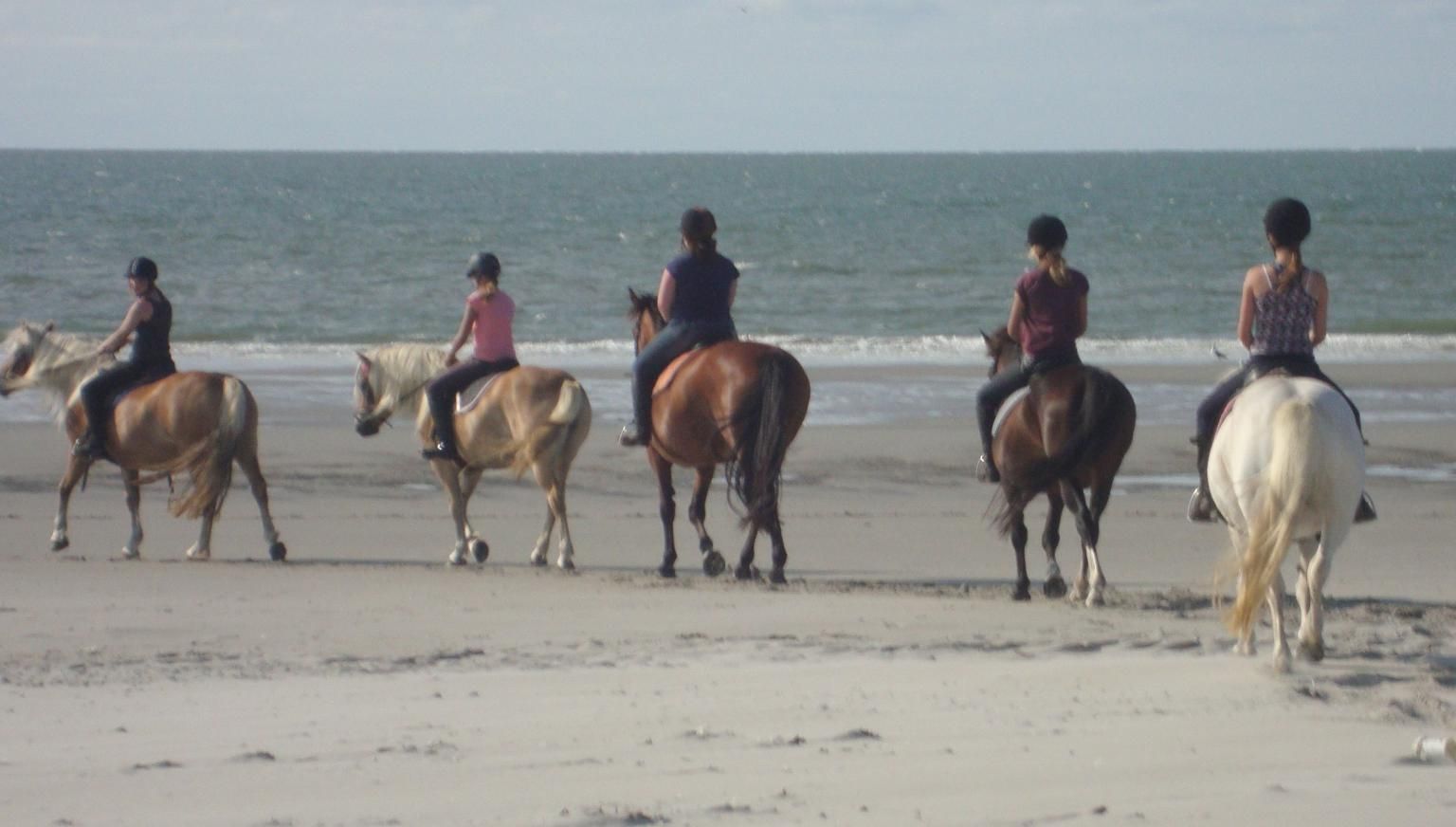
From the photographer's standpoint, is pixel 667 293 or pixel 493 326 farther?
pixel 493 326

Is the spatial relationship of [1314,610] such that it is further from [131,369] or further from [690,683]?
[131,369]

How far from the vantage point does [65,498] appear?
11.3 meters

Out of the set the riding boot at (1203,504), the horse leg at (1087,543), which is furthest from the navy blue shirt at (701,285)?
the riding boot at (1203,504)

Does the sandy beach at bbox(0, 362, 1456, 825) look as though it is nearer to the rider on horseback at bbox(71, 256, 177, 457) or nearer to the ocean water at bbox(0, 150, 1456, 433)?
the rider on horseback at bbox(71, 256, 177, 457)

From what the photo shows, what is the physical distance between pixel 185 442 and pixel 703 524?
10.7 feet

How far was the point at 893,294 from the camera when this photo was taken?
4112 centimetres

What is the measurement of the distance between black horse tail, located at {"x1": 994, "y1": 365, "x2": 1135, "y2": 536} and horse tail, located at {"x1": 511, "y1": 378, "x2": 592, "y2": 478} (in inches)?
116

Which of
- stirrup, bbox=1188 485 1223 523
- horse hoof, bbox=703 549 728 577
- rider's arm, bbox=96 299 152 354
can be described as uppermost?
rider's arm, bbox=96 299 152 354

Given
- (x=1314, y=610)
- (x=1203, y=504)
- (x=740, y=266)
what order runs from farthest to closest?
(x=740, y=266) → (x=1203, y=504) → (x=1314, y=610)

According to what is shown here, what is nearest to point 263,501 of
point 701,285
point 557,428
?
point 557,428

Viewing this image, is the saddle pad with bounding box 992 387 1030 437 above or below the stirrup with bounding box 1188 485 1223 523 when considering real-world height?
above

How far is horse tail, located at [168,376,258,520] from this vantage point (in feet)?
35.6

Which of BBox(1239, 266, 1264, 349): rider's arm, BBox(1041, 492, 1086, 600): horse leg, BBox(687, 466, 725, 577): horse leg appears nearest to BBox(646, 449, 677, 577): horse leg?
BBox(687, 466, 725, 577): horse leg

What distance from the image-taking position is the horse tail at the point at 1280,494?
6.82 m
